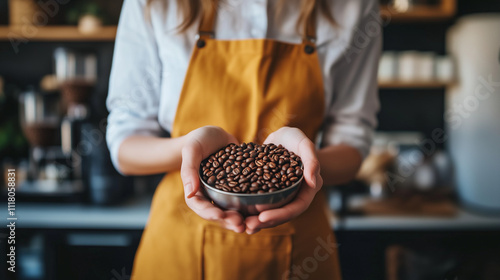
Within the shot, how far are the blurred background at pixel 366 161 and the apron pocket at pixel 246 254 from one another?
41.8 inches

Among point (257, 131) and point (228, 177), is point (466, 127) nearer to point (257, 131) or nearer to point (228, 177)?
point (257, 131)

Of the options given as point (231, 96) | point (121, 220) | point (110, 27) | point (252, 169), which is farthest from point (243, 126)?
point (110, 27)

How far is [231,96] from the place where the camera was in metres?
0.89

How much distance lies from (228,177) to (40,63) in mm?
2344

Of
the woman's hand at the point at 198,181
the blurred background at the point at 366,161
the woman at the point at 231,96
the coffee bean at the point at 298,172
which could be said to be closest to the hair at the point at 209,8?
the woman at the point at 231,96

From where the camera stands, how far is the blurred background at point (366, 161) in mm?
1836

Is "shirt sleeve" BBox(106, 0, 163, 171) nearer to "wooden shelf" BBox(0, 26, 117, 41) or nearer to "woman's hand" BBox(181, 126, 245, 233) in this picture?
"woman's hand" BBox(181, 126, 245, 233)

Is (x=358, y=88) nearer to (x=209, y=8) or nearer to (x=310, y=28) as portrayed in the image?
(x=310, y=28)

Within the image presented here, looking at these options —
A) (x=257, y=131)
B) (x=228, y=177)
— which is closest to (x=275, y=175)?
(x=228, y=177)

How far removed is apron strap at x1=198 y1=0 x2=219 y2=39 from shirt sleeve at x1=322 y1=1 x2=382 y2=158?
1.08 ft

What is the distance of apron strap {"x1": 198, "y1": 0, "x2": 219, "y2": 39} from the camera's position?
3.00 ft

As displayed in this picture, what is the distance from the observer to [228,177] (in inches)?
28.0

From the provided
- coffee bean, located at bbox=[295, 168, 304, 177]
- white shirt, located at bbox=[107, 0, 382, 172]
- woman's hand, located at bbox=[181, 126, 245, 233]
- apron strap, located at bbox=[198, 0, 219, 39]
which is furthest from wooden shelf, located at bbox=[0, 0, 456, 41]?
coffee bean, located at bbox=[295, 168, 304, 177]

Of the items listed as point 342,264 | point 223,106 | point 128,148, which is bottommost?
point 342,264
